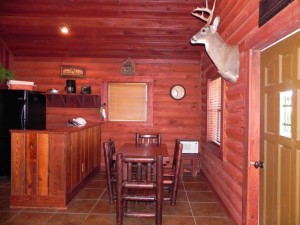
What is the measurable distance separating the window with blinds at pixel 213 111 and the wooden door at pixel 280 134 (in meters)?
1.91

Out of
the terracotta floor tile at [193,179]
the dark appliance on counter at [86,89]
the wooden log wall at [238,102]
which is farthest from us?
the dark appliance on counter at [86,89]

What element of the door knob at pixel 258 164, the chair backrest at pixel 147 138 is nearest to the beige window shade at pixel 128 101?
the chair backrest at pixel 147 138

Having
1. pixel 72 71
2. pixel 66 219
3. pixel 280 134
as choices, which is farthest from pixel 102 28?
pixel 280 134

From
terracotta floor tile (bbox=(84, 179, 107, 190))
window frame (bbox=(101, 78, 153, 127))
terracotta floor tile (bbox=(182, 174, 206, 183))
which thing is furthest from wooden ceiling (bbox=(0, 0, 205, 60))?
terracotta floor tile (bbox=(84, 179, 107, 190))

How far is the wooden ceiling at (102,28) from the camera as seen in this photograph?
12.5 feet

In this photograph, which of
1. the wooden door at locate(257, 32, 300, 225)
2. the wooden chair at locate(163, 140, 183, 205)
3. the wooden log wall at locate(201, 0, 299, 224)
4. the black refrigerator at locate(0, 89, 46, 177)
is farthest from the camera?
the black refrigerator at locate(0, 89, 46, 177)

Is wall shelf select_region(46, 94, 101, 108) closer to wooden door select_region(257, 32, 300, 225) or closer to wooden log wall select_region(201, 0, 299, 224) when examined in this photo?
wooden log wall select_region(201, 0, 299, 224)

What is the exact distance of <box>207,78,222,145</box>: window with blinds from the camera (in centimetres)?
412

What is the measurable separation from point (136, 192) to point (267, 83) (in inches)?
69.8

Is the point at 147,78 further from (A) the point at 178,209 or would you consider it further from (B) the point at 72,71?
(A) the point at 178,209

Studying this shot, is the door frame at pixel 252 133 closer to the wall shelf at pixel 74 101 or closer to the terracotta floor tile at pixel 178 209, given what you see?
the terracotta floor tile at pixel 178 209

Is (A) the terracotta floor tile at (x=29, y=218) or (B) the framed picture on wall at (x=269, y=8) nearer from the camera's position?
(B) the framed picture on wall at (x=269, y=8)

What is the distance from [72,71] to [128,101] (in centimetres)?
137

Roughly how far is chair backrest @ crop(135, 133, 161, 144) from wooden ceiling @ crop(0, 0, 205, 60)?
1.80 metres
